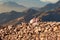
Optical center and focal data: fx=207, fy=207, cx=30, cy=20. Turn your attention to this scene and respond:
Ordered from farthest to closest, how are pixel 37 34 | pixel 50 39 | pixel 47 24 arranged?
pixel 47 24, pixel 37 34, pixel 50 39

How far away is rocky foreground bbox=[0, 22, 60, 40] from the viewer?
74.2 feet

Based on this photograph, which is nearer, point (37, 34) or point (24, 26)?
point (37, 34)

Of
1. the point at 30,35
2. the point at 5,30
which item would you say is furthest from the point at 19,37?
the point at 5,30

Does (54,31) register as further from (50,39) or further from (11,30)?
(11,30)

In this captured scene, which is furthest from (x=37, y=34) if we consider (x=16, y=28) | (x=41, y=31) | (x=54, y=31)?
(x=16, y=28)

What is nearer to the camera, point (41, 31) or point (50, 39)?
point (50, 39)

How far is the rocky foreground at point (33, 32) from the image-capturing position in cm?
2262

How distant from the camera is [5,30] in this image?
85.5ft

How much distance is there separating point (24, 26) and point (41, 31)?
313cm

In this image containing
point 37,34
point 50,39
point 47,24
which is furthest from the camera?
point 47,24

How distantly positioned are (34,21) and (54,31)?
167 inches

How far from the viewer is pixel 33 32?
79.2ft

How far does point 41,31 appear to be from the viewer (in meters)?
23.7

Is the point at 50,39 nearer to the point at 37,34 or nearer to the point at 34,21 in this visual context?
the point at 37,34
